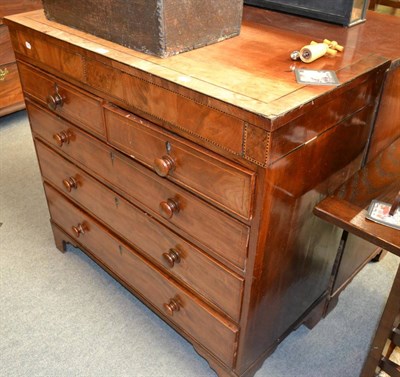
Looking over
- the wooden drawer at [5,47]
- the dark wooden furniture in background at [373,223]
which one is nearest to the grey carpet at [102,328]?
the dark wooden furniture in background at [373,223]

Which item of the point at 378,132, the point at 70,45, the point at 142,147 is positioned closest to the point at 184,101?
the point at 142,147

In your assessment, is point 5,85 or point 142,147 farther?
point 5,85

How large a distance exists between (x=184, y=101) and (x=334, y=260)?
2.72 feet

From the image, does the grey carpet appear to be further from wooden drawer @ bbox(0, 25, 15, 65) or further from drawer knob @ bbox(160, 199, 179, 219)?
wooden drawer @ bbox(0, 25, 15, 65)

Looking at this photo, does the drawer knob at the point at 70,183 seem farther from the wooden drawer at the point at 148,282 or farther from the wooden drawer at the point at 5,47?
the wooden drawer at the point at 5,47

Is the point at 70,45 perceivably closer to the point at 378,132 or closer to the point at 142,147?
the point at 142,147

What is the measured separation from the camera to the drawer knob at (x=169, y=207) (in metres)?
1.16

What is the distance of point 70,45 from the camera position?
119cm

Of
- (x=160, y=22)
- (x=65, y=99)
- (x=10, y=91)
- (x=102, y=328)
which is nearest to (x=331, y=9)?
(x=160, y=22)

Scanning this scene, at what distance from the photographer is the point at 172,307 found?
1.39 metres

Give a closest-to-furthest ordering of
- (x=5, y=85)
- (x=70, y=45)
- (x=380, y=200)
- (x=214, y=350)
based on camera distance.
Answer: (x=380, y=200), (x=70, y=45), (x=214, y=350), (x=5, y=85)

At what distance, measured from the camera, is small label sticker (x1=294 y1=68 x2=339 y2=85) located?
0.94 metres

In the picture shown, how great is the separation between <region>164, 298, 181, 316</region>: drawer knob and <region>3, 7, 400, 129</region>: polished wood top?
72cm

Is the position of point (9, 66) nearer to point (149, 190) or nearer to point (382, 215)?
point (149, 190)
